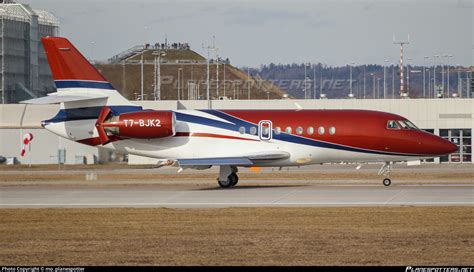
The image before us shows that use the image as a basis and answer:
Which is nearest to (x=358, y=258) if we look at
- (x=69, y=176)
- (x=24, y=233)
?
(x=24, y=233)

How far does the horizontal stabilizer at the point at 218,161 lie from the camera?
4233 centimetres

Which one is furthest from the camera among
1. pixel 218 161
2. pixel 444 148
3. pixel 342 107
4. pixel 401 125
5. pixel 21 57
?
pixel 21 57

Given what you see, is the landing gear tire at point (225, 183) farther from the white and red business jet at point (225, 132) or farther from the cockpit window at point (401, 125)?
the cockpit window at point (401, 125)

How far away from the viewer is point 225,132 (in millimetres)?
44250

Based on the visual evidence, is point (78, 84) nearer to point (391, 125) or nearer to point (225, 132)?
point (225, 132)

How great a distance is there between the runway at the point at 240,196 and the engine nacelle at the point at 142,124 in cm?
251

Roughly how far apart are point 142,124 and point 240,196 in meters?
7.21

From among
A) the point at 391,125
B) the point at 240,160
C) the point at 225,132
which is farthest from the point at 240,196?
the point at 391,125

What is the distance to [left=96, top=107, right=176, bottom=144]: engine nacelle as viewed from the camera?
4344 centimetres

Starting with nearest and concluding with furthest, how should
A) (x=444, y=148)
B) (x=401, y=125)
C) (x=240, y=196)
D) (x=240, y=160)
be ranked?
(x=240, y=196) < (x=240, y=160) < (x=444, y=148) < (x=401, y=125)

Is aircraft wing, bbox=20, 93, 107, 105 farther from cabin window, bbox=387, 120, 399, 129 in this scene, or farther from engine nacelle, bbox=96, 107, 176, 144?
cabin window, bbox=387, 120, 399, 129

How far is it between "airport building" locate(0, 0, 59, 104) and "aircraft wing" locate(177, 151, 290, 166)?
200ft

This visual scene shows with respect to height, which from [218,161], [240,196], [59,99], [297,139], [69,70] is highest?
[69,70]

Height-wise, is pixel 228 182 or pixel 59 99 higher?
pixel 59 99
